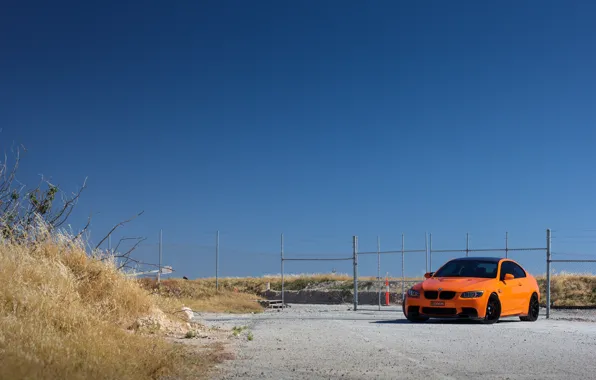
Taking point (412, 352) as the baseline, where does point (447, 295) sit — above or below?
above

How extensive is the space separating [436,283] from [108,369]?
11558mm

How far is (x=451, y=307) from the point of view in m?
16.9

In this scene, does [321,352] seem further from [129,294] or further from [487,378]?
[129,294]

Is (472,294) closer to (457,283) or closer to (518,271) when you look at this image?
(457,283)

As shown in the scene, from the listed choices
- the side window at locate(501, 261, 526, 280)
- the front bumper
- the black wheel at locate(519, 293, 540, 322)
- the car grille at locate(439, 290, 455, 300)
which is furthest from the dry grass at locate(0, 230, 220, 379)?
the black wheel at locate(519, 293, 540, 322)

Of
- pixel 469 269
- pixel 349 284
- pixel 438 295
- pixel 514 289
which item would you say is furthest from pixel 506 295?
pixel 349 284

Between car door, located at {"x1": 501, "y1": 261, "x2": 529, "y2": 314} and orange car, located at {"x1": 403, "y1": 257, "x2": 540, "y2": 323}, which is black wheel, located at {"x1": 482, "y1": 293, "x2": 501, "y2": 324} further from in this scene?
car door, located at {"x1": 501, "y1": 261, "x2": 529, "y2": 314}

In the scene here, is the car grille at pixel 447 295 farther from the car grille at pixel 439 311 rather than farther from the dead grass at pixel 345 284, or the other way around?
the dead grass at pixel 345 284

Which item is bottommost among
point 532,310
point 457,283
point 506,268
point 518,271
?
point 532,310

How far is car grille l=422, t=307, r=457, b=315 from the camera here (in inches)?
665

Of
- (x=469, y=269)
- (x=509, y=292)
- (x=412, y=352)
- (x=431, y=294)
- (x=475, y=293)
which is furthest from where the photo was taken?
(x=469, y=269)

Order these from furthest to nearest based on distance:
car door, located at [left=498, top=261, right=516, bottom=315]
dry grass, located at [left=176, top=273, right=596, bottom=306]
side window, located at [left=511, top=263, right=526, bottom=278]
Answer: dry grass, located at [left=176, top=273, right=596, bottom=306], side window, located at [left=511, top=263, right=526, bottom=278], car door, located at [left=498, top=261, right=516, bottom=315]

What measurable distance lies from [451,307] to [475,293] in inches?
25.1

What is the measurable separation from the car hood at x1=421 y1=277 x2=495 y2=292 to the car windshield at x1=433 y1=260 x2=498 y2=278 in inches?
14.8
